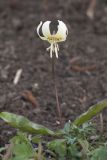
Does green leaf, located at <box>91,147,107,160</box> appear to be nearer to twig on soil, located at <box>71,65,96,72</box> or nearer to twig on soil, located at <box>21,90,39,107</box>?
twig on soil, located at <box>21,90,39,107</box>

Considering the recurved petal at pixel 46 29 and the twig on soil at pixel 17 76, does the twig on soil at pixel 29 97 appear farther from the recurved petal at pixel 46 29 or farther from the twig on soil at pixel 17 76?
the recurved petal at pixel 46 29

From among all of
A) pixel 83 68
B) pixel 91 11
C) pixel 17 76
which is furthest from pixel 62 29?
pixel 91 11

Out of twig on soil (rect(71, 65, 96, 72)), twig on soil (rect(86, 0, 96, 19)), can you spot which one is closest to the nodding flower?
twig on soil (rect(71, 65, 96, 72))

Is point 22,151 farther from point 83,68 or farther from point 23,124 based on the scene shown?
point 83,68

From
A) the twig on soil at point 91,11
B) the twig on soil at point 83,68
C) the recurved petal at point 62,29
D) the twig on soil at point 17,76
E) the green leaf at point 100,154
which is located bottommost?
the green leaf at point 100,154

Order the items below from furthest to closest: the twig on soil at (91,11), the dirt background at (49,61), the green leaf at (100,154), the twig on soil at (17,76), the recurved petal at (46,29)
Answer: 1. the twig on soil at (91,11)
2. the twig on soil at (17,76)
3. the dirt background at (49,61)
4. the recurved petal at (46,29)
5. the green leaf at (100,154)

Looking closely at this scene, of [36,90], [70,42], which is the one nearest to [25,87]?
[36,90]

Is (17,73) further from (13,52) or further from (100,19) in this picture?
(100,19)

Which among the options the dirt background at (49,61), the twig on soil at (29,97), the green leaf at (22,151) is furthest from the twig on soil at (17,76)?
the green leaf at (22,151)

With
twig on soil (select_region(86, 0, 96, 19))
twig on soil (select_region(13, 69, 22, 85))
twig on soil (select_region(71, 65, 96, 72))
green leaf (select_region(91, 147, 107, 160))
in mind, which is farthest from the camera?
twig on soil (select_region(86, 0, 96, 19))
